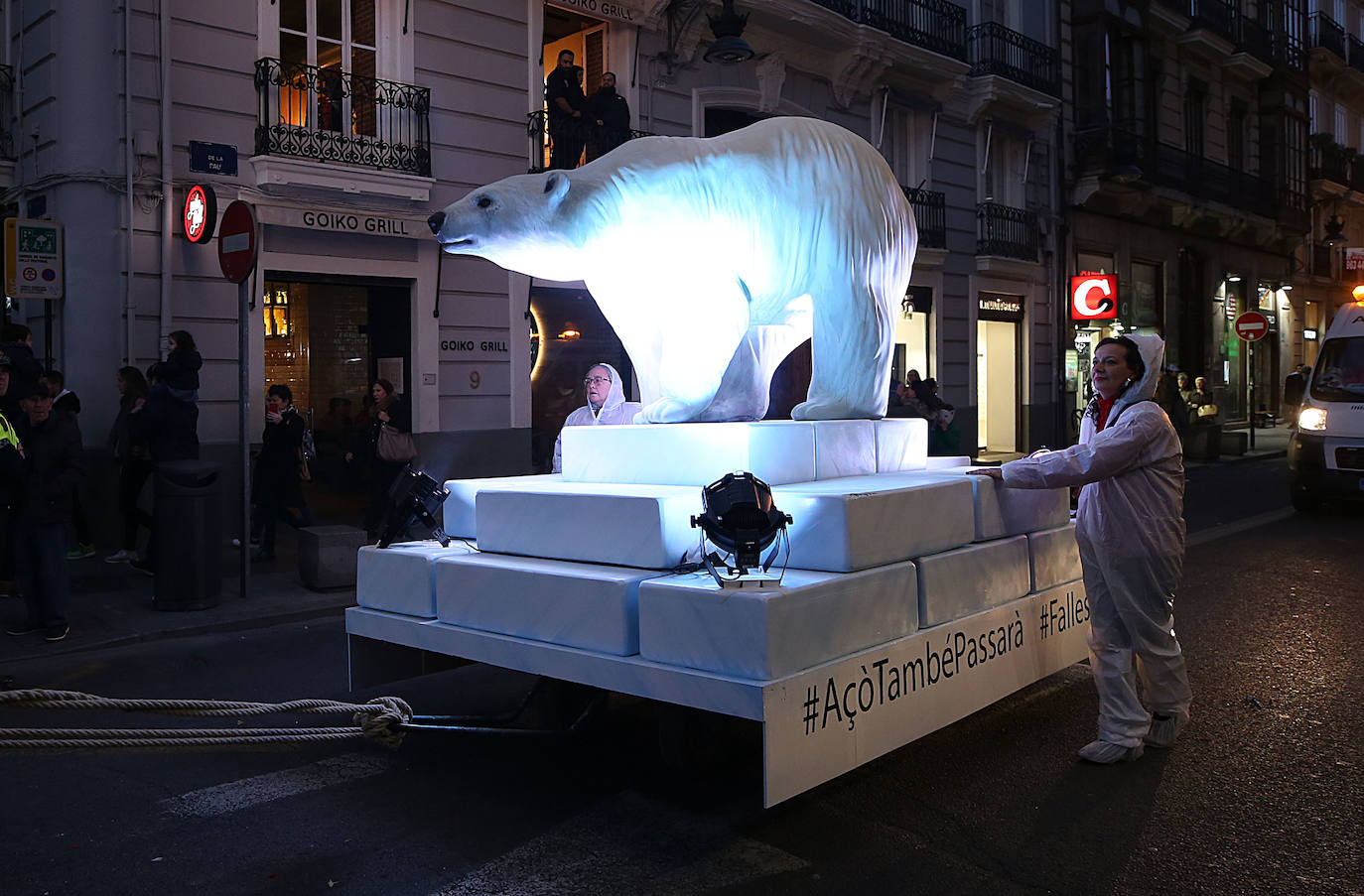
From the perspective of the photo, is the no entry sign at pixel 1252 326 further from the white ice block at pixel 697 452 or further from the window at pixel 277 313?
the white ice block at pixel 697 452

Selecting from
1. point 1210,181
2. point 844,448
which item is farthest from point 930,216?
point 844,448

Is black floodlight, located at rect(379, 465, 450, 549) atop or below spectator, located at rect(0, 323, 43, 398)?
below

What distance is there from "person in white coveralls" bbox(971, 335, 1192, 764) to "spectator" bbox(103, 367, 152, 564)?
26.6ft

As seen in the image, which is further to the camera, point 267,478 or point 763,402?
point 267,478

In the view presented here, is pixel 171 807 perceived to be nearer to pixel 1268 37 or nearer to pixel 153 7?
pixel 153 7

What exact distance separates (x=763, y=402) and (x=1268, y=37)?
30033mm

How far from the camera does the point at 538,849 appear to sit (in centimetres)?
357

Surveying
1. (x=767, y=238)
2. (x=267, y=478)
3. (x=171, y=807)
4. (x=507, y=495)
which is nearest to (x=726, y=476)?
(x=507, y=495)

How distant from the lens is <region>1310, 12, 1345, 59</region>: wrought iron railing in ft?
105

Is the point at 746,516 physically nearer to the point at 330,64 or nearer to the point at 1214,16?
the point at 330,64

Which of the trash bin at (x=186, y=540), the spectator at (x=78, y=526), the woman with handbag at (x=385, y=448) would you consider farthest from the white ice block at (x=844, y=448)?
the spectator at (x=78, y=526)

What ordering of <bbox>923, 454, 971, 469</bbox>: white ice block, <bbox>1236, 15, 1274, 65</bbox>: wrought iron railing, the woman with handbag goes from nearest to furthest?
<bbox>923, 454, 971, 469</bbox>: white ice block < the woman with handbag < <bbox>1236, 15, 1274, 65</bbox>: wrought iron railing

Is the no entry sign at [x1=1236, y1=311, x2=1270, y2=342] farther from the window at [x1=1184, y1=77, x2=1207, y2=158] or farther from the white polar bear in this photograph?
the white polar bear

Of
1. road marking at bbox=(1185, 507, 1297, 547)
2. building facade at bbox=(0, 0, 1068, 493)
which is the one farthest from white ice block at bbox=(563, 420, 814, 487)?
building facade at bbox=(0, 0, 1068, 493)
